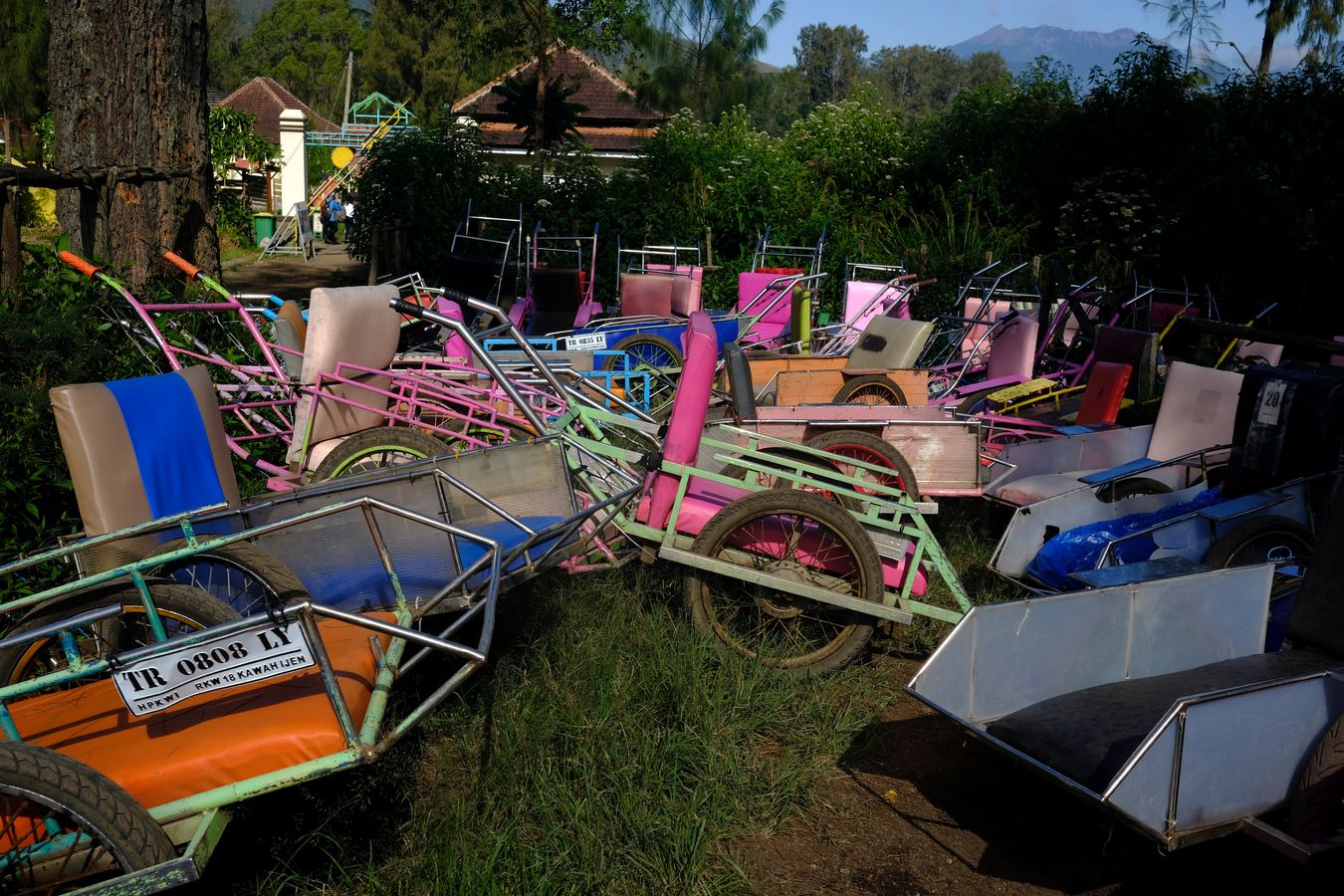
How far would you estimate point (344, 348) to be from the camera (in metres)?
5.76

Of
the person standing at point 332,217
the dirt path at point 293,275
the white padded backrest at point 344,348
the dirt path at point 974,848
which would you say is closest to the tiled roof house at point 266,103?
the person standing at point 332,217

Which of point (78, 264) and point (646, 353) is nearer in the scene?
point (78, 264)

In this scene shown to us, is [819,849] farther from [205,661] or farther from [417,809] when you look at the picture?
[205,661]

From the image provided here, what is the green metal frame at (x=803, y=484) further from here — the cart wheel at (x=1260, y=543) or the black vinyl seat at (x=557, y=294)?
the black vinyl seat at (x=557, y=294)

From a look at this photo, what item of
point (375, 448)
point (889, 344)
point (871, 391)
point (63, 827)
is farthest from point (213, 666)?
point (889, 344)

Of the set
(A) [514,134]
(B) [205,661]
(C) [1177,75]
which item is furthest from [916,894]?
(A) [514,134]

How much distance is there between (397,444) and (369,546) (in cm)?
128

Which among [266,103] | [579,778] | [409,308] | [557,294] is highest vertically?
[266,103]

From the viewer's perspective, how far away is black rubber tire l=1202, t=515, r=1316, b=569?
16.4ft

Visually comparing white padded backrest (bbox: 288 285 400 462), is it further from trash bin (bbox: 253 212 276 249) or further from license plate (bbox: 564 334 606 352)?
trash bin (bbox: 253 212 276 249)

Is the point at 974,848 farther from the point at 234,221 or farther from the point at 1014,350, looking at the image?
the point at 234,221

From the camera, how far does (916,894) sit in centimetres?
344

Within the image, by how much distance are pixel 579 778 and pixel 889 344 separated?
5.46 meters

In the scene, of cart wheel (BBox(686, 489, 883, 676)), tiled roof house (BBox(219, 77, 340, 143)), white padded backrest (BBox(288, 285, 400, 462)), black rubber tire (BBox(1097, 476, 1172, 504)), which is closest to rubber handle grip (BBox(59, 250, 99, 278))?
white padded backrest (BBox(288, 285, 400, 462))
